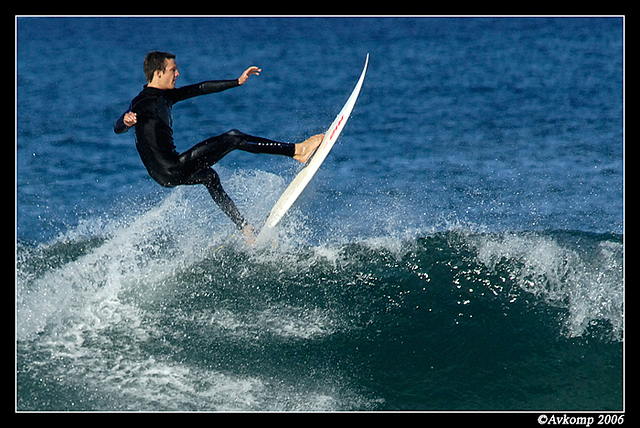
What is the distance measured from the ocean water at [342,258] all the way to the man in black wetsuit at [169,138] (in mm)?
1214

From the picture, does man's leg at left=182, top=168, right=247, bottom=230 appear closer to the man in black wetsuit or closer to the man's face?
the man in black wetsuit

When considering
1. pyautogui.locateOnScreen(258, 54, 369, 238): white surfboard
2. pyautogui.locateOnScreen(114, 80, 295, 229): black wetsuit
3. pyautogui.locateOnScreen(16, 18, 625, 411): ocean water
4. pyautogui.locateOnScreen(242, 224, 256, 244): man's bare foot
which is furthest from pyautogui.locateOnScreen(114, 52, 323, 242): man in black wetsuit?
pyautogui.locateOnScreen(16, 18, 625, 411): ocean water

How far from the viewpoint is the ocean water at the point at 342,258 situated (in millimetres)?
6672

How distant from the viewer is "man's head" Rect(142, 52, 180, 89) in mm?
7293

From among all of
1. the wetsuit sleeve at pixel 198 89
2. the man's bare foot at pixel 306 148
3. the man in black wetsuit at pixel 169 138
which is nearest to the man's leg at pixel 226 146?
the man in black wetsuit at pixel 169 138

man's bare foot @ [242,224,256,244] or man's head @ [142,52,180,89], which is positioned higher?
man's head @ [142,52,180,89]

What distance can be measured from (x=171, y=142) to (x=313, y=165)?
1535mm

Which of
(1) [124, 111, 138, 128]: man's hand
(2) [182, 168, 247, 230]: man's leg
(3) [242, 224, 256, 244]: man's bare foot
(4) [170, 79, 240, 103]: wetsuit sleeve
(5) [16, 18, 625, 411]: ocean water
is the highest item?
Result: (4) [170, 79, 240, 103]: wetsuit sleeve

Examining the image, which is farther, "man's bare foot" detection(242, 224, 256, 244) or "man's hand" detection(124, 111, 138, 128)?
"man's bare foot" detection(242, 224, 256, 244)

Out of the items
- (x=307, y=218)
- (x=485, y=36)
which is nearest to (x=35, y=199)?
(x=307, y=218)

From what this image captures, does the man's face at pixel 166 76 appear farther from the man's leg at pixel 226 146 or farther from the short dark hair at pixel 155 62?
the man's leg at pixel 226 146

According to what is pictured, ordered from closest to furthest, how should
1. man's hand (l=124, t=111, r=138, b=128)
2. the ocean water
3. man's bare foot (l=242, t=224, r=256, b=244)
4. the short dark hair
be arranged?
the ocean water → man's hand (l=124, t=111, r=138, b=128) → the short dark hair → man's bare foot (l=242, t=224, r=256, b=244)

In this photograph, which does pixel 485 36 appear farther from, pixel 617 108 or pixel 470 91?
pixel 617 108

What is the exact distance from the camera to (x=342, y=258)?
8328 millimetres
